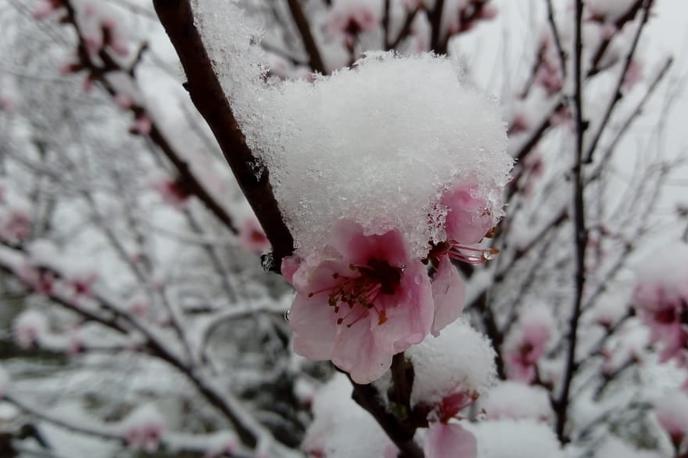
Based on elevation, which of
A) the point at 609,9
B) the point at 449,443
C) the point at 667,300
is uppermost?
the point at 609,9

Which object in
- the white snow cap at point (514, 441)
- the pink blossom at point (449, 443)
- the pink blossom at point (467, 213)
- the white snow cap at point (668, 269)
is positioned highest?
the white snow cap at point (668, 269)

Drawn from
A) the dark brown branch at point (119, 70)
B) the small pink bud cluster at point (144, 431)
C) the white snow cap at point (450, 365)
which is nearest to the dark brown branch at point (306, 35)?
the dark brown branch at point (119, 70)

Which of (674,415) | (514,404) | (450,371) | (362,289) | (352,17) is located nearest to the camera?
(362,289)

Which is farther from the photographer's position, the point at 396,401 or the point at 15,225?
the point at 15,225

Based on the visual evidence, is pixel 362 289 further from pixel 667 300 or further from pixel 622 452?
pixel 622 452

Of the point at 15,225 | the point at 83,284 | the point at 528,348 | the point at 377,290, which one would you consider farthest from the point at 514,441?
the point at 15,225

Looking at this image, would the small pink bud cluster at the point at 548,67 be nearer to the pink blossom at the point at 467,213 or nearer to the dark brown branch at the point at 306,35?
the dark brown branch at the point at 306,35
